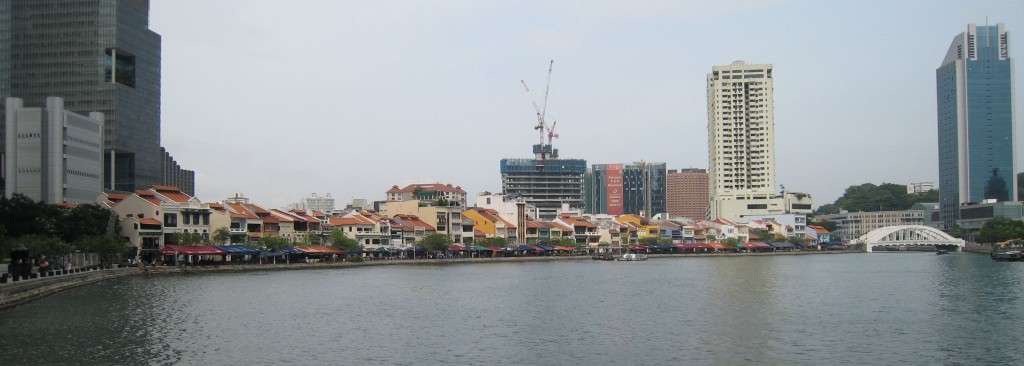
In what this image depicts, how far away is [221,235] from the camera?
83.6 meters

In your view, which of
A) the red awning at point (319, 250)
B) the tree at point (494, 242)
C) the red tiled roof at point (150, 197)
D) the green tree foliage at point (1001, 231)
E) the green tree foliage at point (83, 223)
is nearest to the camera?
the green tree foliage at point (83, 223)

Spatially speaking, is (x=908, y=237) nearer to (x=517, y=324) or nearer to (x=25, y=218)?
(x=25, y=218)

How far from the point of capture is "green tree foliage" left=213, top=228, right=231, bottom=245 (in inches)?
3292

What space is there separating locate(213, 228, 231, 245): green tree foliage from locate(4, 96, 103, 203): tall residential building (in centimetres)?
2812

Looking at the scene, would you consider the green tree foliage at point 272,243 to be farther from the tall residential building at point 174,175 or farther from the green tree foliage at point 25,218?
the tall residential building at point 174,175

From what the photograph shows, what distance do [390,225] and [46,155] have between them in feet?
121

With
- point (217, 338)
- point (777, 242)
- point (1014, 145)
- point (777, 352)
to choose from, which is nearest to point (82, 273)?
point (217, 338)

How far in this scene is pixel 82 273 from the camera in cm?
5991

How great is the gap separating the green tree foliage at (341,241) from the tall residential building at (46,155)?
29737mm

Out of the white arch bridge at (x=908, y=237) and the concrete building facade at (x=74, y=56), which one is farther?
the white arch bridge at (x=908, y=237)

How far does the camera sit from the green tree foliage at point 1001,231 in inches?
5128

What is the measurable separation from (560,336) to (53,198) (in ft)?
272

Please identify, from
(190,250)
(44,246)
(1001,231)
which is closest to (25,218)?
(44,246)

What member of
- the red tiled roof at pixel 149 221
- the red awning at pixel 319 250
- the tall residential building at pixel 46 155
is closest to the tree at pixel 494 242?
the red awning at pixel 319 250
